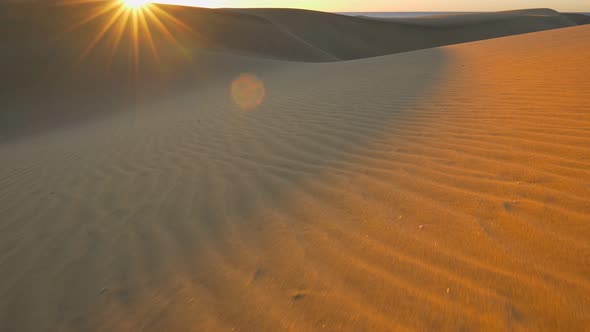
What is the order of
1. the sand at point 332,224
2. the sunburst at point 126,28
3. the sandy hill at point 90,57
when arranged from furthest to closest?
the sunburst at point 126,28, the sandy hill at point 90,57, the sand at point 332,224

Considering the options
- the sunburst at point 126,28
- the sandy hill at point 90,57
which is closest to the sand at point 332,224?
the sandy hill at point 90,57

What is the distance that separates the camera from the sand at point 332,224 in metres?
1.62

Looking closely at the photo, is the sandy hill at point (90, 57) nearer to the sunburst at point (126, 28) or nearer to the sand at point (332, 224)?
the sunburst at point (126, 28)

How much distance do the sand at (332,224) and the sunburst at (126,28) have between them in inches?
470

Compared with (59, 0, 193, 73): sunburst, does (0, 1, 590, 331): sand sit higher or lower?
lower

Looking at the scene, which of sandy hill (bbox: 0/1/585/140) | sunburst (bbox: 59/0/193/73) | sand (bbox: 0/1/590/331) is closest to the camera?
sand (bbox: 0/1/590/331)

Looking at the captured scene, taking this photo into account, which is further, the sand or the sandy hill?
the sandy hill

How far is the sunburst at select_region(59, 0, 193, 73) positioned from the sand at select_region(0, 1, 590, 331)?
11.9 m

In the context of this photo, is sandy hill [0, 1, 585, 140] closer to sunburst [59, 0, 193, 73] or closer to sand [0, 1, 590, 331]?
sunburst [59, 0, 193, 73]

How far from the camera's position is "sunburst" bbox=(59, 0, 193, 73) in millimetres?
14807

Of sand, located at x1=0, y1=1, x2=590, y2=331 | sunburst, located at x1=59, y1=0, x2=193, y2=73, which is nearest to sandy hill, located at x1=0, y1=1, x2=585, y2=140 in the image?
sunburst, located at x1=59, y1=0, x2=193, y2=73

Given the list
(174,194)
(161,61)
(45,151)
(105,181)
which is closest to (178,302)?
(174,194)

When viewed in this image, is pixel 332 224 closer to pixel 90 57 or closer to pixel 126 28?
pixel 90 57

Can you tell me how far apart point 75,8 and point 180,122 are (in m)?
17.7
